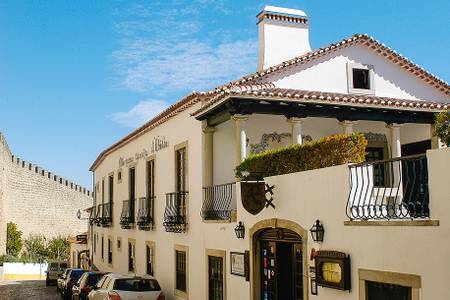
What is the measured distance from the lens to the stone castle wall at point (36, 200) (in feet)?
169

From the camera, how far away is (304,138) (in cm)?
1616

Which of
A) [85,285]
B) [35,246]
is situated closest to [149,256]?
[85,285]

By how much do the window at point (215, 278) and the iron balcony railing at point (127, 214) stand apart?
28.8ft

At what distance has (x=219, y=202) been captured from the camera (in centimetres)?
1470

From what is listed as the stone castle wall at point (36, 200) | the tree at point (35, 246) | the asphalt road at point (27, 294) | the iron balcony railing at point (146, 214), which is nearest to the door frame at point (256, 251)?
the iron balcony railing at point (146, 214)

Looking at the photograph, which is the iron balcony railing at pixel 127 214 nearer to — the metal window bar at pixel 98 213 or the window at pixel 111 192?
the window at pixel 111 192

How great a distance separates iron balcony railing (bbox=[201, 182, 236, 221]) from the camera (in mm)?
14078

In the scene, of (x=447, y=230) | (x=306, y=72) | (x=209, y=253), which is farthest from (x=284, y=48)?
(x=447, y=230)

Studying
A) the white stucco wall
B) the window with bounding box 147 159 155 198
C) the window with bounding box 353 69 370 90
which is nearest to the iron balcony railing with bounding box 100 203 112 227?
the window with bounding box 147 159 155 198

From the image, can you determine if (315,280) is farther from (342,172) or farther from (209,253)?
(209,253)

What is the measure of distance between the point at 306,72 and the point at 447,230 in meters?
10.1

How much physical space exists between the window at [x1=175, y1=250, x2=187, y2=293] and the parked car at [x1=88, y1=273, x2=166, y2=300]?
164cm

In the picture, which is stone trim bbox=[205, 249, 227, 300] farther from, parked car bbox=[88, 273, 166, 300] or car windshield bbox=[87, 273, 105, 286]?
car windshield bbox=[87, 273, 105, 286]

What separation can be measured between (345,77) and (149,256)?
9508mm
